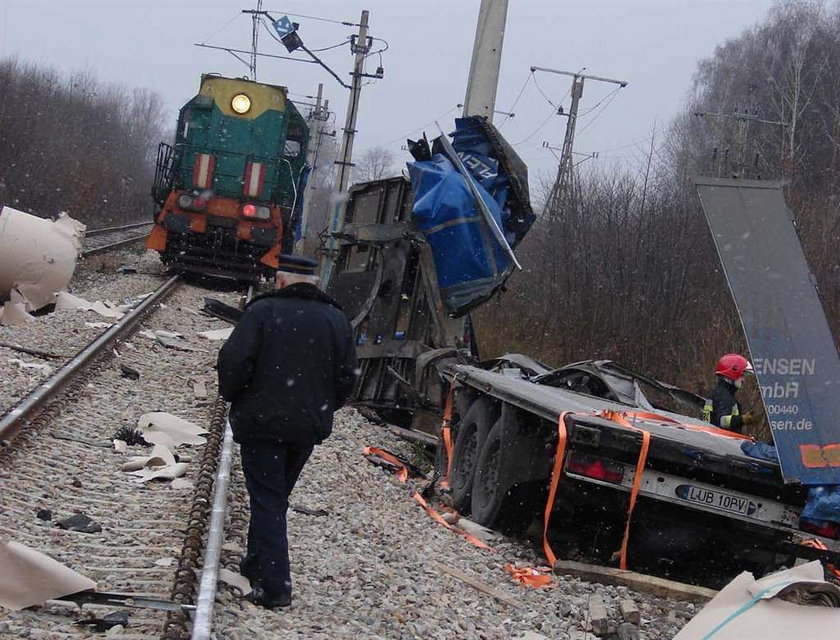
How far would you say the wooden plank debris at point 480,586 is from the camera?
18.8 feet

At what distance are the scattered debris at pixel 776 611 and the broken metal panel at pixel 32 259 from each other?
11432 millimetres

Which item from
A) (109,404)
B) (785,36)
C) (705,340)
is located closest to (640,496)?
(109,404)

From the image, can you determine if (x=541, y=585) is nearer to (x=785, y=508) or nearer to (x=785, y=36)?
(x=785, y=508)

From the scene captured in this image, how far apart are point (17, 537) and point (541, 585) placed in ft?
9.36

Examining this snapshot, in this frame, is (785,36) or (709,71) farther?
(709,71)

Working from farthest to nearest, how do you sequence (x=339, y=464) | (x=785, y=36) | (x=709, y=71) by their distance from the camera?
(x=709, y=71) → (x=785, y=36) → (x=339, y=464)

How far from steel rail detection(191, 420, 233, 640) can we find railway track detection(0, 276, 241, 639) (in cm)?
2

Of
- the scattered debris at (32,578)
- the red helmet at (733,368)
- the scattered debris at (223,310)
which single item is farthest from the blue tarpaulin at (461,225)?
the scattered debris at (32,578)

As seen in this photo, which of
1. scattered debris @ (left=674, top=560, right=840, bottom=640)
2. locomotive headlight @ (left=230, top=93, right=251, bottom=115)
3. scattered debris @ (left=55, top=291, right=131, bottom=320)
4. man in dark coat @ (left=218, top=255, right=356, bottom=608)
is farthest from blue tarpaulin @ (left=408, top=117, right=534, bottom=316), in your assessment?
locomotive headlight @ (left=230, top=93, right=251, bottom=115)

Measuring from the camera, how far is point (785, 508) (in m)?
6.46

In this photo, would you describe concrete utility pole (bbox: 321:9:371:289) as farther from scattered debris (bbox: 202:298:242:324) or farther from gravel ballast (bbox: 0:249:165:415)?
scattered debris (bbox: 202:298:242:324)

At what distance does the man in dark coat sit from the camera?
485 cm

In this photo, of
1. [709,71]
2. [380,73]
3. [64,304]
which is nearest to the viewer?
[64,304]

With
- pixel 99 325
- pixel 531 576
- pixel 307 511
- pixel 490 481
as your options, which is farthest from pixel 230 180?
pixel 531 576
